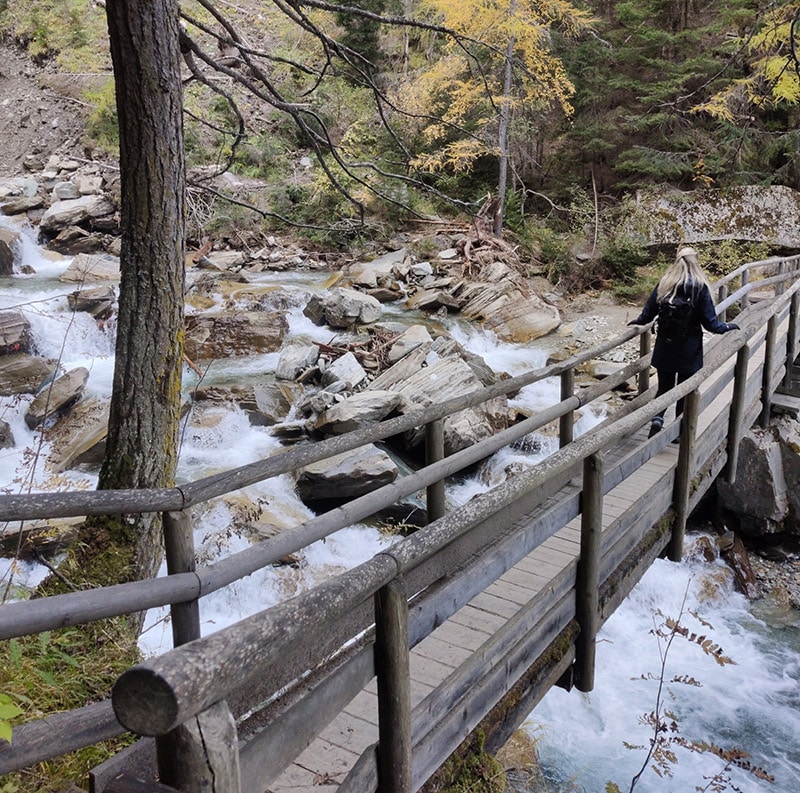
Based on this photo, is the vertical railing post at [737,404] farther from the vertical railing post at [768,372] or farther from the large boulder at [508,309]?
the large boulder at [508,309]

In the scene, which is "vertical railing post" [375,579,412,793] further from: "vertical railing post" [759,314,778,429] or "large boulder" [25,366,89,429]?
"large boulder" [25,366,89,429]

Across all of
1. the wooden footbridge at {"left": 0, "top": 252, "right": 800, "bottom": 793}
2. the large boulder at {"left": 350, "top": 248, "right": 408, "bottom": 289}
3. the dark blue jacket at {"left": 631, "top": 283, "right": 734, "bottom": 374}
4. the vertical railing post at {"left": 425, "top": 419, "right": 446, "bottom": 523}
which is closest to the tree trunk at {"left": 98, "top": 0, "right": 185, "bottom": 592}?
the wooden footbridge at {"left": 0, "top": 252, "right": 800, "bottom": 793}

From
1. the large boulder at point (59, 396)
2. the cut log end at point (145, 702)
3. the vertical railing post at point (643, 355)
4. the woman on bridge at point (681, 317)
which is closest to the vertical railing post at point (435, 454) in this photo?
the woman on bridge at point (681, 317)

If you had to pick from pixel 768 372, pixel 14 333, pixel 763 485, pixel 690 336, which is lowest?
pixel 763 485

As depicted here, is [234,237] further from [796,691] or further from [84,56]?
[796,691]

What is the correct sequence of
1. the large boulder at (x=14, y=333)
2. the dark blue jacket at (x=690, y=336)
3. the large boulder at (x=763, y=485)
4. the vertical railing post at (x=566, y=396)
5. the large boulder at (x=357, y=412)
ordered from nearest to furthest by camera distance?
the dark blue jacket at (x=690, y=336) → the vertical railing post at (x=566, y=396) → the large boulder at (x=763, y=485) → the large boulder at (x=357, y=412) → the large boulder at (x=14, y=333)

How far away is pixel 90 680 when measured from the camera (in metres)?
A: 3.44

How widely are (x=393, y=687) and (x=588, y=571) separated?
6.42 feet

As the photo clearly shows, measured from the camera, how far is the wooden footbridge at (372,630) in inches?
51.6

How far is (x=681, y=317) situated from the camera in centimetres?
568

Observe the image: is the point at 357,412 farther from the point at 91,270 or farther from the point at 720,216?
the point at 720,216

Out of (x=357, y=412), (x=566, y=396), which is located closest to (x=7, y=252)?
(x=357, y=412)

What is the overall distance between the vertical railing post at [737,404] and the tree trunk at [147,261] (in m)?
5.14

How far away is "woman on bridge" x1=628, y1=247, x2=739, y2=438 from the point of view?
5.51m
